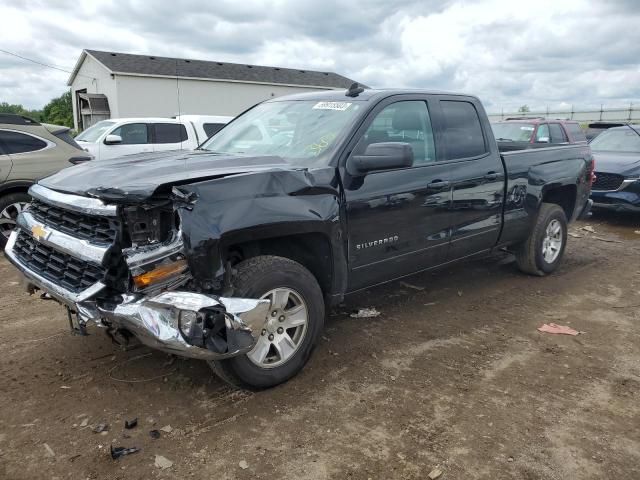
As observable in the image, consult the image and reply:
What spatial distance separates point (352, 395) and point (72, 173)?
7.78 ft

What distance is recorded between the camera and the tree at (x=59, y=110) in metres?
35.8

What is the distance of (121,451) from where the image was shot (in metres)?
2.78

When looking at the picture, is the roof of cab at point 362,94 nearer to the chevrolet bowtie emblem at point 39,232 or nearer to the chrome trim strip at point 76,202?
the chrome trim strip at point 76,202

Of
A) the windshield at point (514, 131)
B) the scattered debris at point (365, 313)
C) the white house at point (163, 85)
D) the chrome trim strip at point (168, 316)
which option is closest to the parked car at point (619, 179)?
the windshield at point (514, 131)

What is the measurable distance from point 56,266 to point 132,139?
28.6 feet

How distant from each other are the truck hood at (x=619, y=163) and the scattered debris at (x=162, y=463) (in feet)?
30.4

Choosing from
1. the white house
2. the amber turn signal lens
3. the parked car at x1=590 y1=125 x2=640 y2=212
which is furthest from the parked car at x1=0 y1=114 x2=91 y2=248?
the white house

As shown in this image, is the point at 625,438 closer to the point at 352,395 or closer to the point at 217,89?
the point at 352,395

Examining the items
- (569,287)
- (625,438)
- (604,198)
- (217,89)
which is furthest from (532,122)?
(217,89)

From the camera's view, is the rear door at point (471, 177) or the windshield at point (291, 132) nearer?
the windshield at point (291, 132)

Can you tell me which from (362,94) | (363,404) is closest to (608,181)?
(362,94)

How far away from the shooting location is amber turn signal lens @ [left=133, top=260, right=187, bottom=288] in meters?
2.83

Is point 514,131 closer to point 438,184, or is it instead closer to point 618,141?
point 618,141

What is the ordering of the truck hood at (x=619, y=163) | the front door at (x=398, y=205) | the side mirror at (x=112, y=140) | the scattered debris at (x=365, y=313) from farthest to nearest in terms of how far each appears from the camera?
the side mirror at (x=112, y=140)
the truck hood at (x=619, y=163)
the scattered debris at (x=365, y=313)
the front door at (x=398, y=205)
